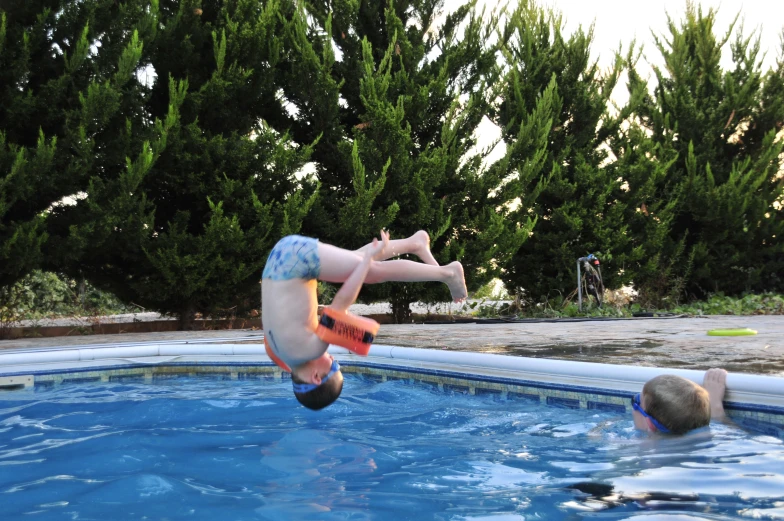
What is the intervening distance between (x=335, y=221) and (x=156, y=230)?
265cm

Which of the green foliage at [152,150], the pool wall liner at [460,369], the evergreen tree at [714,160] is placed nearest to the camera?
the pool wall liner at [460,369]

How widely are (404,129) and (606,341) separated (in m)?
5.07

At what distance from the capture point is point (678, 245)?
47.4ft

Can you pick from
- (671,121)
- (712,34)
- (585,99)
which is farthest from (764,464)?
(712,34)

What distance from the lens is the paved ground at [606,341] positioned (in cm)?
572

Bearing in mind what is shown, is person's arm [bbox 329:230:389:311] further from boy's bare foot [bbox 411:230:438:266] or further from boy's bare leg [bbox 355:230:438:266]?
boy's bare foot [bbox 411:230:438:266]

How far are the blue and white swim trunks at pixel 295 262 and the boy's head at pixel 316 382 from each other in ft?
1.56

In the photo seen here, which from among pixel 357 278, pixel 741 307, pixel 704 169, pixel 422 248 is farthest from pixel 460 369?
pixel 704 169

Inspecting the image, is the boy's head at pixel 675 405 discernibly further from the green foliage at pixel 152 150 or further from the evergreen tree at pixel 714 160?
the evergreen tree at pixel 714 160

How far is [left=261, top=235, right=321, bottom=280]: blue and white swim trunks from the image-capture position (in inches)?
154

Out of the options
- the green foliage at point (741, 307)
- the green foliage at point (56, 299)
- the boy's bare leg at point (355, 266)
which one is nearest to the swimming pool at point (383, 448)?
the boy's bare leg at point (355, 266)

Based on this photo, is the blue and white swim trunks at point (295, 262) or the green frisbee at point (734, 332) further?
the green frisbee at point (734, 332)

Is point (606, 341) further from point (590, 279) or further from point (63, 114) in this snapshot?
point (63, 114)

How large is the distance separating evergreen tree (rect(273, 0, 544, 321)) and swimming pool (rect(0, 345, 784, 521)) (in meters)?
4.67
